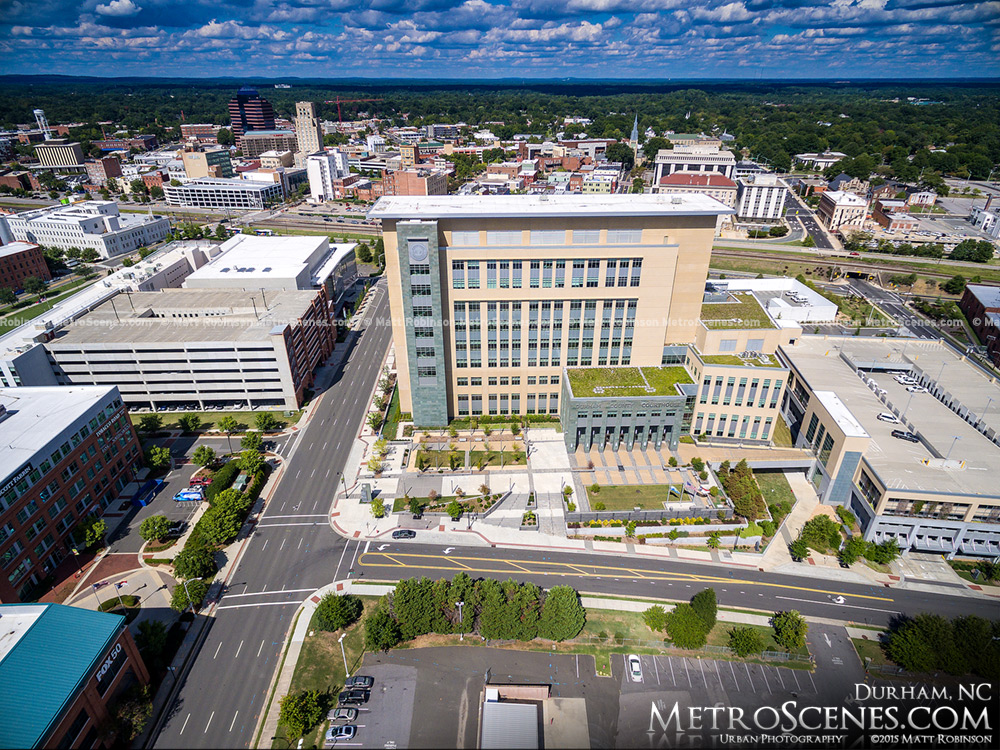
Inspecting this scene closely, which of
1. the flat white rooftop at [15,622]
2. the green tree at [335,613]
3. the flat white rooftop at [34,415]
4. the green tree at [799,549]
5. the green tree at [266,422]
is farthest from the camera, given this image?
the green tree at [266,422]

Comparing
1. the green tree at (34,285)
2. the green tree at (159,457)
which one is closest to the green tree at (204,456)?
the green tree at (159,457)

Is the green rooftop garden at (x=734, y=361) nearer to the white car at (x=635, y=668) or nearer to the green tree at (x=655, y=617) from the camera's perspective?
the green tree at (x=655, y=617)

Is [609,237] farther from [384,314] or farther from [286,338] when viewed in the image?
[384,314]

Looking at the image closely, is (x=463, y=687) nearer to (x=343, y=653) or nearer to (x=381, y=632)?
(x=381, y=632)

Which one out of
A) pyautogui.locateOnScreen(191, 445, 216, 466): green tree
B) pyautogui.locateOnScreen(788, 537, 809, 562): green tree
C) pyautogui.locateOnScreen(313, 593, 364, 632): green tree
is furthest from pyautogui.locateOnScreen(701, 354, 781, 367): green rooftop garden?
pyautogui.locateOnScreen(191, 445, 216, 466): green tree

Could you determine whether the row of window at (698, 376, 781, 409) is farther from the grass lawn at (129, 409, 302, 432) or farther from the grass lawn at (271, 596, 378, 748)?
the grass lawn at (129, 409, 302, 432)

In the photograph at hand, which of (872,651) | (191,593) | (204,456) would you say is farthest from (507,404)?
(872,651)

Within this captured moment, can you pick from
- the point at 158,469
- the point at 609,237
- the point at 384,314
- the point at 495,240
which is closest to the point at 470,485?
the point at 495,240
